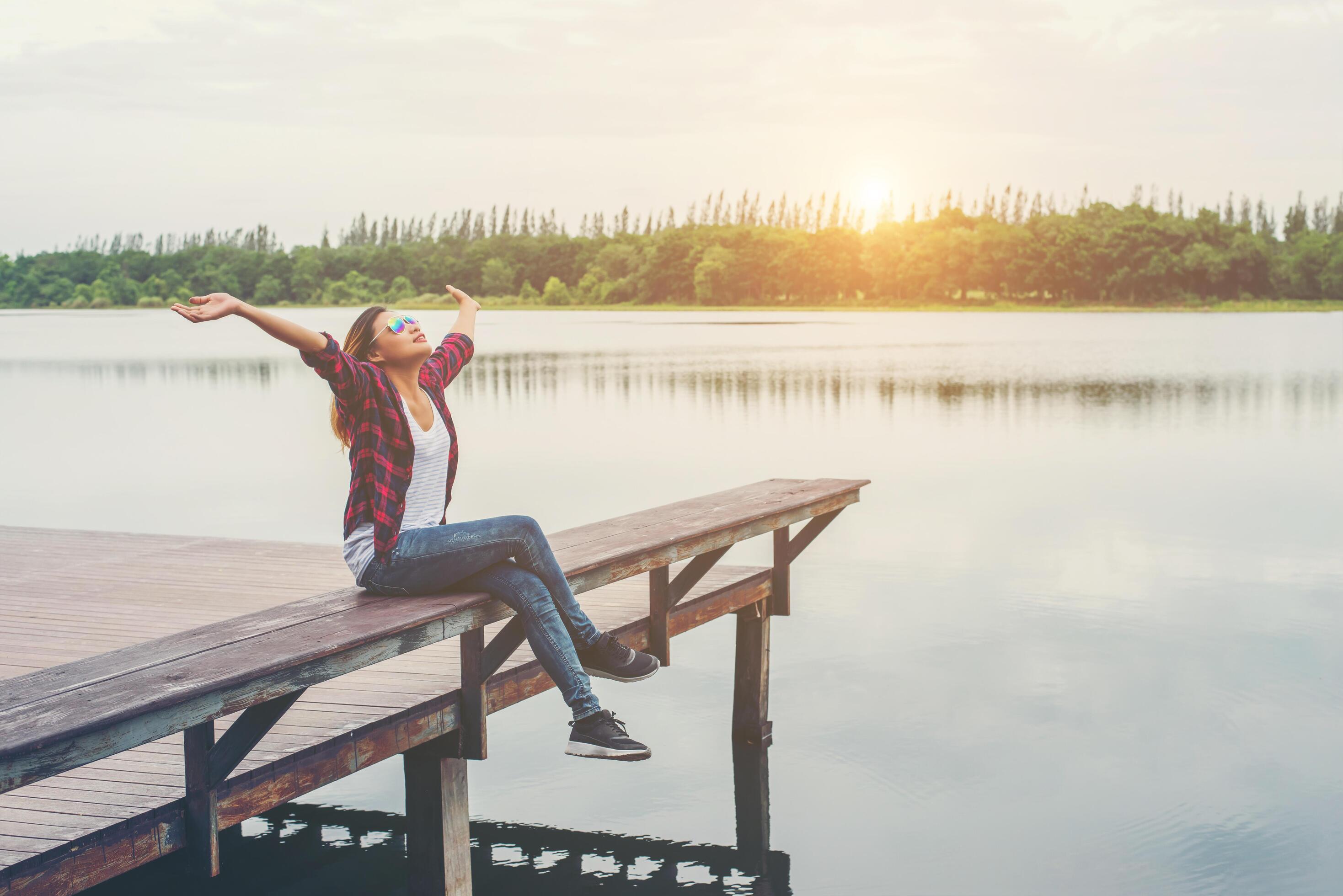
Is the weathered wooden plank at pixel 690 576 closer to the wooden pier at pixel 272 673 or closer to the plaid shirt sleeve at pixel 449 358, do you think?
the wooden pier at pixel 272 673

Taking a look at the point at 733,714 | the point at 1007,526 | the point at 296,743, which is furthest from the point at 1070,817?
the point at 1007,526

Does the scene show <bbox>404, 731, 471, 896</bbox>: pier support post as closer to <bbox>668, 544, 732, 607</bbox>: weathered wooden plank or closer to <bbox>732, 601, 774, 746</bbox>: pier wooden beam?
<bbox>668, 544, 732, 607</bbox>: weathered wooden plank

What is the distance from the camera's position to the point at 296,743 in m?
4.25

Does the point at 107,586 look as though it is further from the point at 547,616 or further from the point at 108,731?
the point at 108,731

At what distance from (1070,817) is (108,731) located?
531 centimetres

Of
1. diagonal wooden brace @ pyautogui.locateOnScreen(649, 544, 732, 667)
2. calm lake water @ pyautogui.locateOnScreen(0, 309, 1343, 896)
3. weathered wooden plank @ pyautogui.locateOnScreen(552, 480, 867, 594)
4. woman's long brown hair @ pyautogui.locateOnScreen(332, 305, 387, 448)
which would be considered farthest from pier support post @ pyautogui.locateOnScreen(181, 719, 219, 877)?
diagonal wooden brace @ pyautogui.locateOnScreen(649, 544, 732, 667)

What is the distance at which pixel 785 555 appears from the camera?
287 inches

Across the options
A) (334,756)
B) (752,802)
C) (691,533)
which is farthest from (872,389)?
(334,756)

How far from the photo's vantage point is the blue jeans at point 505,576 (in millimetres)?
4219

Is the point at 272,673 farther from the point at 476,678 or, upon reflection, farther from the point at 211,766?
the point at 476,678

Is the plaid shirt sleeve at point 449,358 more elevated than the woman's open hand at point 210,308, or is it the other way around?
the woman's open hand at point 210,308

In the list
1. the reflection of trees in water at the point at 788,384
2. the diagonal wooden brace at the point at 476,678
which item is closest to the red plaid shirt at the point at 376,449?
the diagonal wooden brace at the point at 476,678

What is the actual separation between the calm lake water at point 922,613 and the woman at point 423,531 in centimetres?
215

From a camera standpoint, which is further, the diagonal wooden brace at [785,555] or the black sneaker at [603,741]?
the diagonal wooden brace at [785,555]
